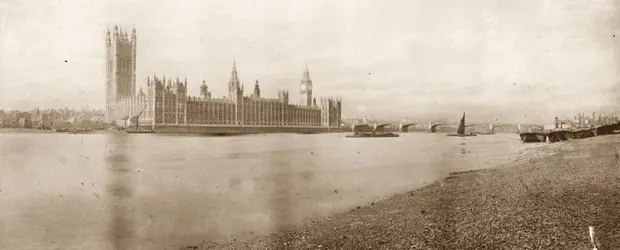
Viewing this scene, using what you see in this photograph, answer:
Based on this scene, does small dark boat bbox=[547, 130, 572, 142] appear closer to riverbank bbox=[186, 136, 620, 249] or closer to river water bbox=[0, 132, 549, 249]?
river water bbox=[0, 132, 549, 249]

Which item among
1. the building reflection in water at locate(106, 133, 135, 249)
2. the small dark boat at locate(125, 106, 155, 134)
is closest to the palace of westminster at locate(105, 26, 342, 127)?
the small dark boat at locate(125, 106, 155, 134)

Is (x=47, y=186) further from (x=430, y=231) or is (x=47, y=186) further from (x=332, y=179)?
(x=430, y=231)

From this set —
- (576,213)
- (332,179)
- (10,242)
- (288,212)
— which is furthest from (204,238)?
(332,179)

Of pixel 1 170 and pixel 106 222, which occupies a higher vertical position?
pixel 1 170

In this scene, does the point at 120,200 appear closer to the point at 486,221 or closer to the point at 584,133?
the point at 486,221

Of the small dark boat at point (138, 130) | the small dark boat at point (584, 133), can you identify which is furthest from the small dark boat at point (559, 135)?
the small dark boat at point (138, 130)

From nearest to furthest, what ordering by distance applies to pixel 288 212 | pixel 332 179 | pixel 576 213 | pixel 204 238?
pixel 576 213, pixel 204 238, pixel 288 212, pixel 332 179
